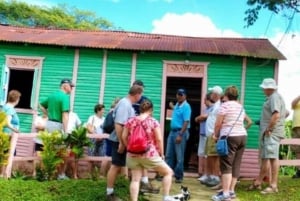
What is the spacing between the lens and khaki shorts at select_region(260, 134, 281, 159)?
6.69 metres

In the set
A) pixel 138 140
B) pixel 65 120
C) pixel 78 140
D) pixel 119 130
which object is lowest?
pixel 78 140

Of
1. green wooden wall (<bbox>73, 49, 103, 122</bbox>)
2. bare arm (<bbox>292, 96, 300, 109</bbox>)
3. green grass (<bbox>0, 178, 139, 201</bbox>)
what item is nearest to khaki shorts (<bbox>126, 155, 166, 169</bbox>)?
green grass (<bbox>0, 178, 139, 201</bbox>)

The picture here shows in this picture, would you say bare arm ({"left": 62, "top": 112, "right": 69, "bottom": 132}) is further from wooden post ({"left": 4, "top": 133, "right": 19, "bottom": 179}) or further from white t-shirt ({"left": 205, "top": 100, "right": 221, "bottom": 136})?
white t-shirt ({"left": 205, "top": 100, "right": 221, "bottom": 136})

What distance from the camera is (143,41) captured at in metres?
10.9

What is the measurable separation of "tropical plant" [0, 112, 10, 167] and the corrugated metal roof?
397 cm

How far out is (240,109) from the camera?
6.15 metres

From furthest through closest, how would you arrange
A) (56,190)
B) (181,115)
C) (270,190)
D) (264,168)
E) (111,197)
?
1. (181,115)
2. (264,168)
3. (270,190)
4. (56,190)
5. (111,197)

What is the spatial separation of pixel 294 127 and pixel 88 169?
418 centimetres

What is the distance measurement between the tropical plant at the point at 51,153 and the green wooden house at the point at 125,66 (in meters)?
3.37

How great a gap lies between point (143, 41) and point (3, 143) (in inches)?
213

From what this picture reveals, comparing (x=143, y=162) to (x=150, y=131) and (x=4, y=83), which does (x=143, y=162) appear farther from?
(x=4, y=83)

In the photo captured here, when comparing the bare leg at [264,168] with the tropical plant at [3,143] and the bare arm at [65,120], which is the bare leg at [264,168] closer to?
the bare arm at [65,120]

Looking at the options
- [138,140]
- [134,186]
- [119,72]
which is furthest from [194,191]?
[119,72]

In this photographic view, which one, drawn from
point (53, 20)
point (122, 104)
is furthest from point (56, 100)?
point (53, 20)
